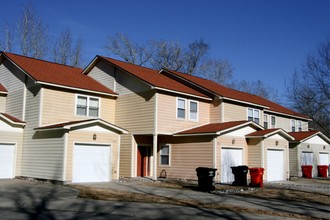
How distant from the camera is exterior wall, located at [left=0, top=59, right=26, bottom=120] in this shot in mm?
23766

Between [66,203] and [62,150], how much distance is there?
701 centimetres

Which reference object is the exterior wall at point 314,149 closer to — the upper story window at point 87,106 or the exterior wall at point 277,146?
the exterior wall at point 277,146

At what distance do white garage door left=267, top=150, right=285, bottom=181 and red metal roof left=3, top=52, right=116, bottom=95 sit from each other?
11079 millimetres

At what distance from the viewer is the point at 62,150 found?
65.5 ft

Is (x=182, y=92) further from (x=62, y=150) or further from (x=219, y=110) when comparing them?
(x=62, y=150)

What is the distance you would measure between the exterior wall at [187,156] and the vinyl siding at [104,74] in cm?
527

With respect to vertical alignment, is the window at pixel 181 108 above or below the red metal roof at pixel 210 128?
above

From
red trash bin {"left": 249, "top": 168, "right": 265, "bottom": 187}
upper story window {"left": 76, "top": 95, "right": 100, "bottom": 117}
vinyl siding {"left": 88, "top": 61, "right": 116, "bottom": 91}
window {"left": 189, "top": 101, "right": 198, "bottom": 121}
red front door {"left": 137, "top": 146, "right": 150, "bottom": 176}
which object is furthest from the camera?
vinyl siding {"left": 88, "top": 61, "right": 116, "bottom": 91}

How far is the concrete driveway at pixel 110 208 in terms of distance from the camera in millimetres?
11289

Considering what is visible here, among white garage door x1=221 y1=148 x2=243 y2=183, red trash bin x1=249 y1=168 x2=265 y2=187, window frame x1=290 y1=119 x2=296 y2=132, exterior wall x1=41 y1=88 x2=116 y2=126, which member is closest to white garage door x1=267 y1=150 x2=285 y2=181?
white garage door x1=221 y1=148 x2=243 y2=183

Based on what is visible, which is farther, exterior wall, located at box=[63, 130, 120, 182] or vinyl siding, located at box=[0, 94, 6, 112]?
vinyl siding, located at box=[0, 94, 6, 112]

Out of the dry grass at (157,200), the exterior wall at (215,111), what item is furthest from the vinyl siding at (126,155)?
the dry grass at (157,200)

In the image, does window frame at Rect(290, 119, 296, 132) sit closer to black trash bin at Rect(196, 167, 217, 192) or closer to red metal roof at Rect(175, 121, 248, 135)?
red metal roof at Rect(175, 121, 248, 135)

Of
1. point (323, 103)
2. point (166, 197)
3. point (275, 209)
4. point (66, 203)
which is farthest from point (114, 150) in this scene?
point (323, 103)
